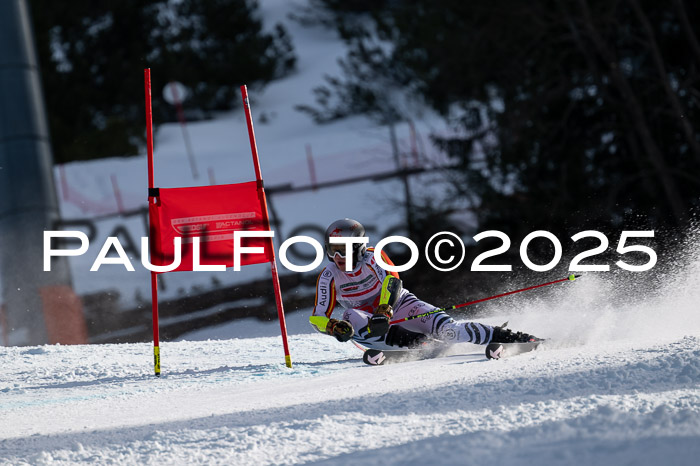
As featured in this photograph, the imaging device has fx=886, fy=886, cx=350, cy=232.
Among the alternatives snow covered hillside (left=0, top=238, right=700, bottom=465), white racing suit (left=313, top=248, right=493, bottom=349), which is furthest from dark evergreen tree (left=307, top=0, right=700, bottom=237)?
white racing suit (left=313, top=248, right=493, bottom=349)

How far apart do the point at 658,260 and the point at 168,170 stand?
2356 cm

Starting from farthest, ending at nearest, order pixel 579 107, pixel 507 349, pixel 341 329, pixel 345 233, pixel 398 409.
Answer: pixel 579 107 → pixel 345 233 → pixel 341 329 → pixel 507 349 → pixel 398 409

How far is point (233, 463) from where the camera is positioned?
3885mm

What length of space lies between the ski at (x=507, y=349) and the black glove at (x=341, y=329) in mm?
1088

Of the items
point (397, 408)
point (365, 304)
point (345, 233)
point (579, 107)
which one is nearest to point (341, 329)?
point (365, 304)

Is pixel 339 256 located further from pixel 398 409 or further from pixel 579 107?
pixel 579 107

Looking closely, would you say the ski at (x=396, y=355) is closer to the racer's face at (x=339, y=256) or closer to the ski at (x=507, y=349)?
the racer's face at (x=339, y=256)

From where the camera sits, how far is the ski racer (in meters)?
7.06

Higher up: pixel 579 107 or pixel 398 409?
pixel 579 107

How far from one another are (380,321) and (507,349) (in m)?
1.02

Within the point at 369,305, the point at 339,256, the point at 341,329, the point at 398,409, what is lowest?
the point at 398,409

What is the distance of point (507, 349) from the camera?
6.56 meters

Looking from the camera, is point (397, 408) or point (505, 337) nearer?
point (397, 408)

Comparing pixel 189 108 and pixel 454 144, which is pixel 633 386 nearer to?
pixel 454 144
